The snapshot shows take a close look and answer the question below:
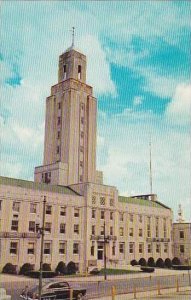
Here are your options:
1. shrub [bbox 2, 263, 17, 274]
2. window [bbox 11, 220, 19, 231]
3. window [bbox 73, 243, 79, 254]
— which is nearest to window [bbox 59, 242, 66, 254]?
window [bbox 73, 243, 79, 254]

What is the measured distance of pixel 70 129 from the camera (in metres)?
80.1

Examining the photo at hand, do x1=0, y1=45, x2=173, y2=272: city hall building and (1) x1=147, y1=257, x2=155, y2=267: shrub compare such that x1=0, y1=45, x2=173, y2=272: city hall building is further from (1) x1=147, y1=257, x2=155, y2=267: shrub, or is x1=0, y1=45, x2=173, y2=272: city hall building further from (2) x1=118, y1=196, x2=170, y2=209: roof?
(1) x1=147, y1=257, x2=155, y2=267: shrub

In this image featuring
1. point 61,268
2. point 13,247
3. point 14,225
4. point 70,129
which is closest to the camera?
point 13,247

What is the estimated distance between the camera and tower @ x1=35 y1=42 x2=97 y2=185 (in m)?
78.6

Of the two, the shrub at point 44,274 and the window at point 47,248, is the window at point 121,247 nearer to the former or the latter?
the window at point 47,248

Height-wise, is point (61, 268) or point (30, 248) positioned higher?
point (30, 248)

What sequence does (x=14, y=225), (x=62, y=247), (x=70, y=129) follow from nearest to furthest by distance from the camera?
(x=14, y=225) < (x=62, y=247) < (x=70, y=129)

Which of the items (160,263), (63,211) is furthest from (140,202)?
(63,211)

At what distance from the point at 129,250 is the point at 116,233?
5.61 meters

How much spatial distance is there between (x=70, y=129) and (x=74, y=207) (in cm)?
2113

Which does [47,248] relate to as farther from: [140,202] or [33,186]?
[140,202]

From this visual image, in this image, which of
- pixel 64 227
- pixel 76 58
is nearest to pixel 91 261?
pixel 64 227

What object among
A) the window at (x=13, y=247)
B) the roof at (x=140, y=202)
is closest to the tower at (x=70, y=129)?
the roof at (x=140, y=202)

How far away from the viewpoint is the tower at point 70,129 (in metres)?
78.6
